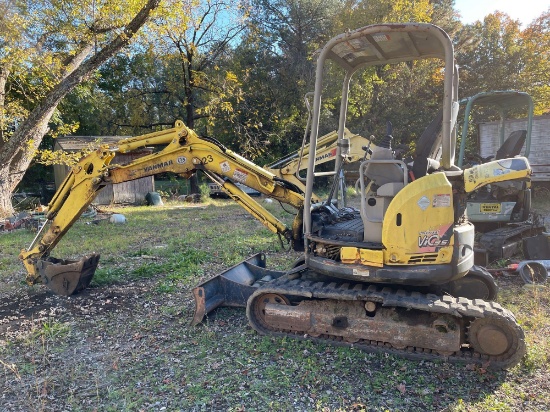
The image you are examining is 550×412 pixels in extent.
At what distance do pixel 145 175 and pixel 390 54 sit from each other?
11.4ft

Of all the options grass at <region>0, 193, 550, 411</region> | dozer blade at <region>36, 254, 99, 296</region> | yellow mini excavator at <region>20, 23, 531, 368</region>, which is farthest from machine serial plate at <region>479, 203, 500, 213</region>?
dozer blade at <region>36, 254, 99, 296</region>

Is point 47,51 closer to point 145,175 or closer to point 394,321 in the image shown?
point 145,175

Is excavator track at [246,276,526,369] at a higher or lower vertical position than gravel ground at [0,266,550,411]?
higher

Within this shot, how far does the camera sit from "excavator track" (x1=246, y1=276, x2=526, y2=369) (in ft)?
12.6

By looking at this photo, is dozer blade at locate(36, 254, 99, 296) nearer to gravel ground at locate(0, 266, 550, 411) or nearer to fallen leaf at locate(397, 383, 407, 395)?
gravel ground at locate(0, 266, 550, 411)

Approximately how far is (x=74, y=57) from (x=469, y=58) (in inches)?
906

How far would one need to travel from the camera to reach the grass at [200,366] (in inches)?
139

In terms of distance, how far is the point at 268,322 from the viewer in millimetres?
4688

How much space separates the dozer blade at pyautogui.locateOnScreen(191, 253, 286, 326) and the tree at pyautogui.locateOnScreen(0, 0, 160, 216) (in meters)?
9.74

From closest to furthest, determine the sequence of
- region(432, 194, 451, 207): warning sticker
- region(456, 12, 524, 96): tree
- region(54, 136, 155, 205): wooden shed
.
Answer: region(432, 194, 451, 207): warning sticker → region(54, 136, 155, 205): wooden shed → region(456, 12, 524, 96): tree

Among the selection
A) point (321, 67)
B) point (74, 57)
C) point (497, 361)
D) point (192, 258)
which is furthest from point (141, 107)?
point (497, 361)

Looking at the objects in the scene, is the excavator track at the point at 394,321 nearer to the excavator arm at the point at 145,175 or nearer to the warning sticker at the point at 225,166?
the excavator arm at the point at 145,175

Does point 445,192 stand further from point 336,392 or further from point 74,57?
point 74,57

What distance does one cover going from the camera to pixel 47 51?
45.8 feet
